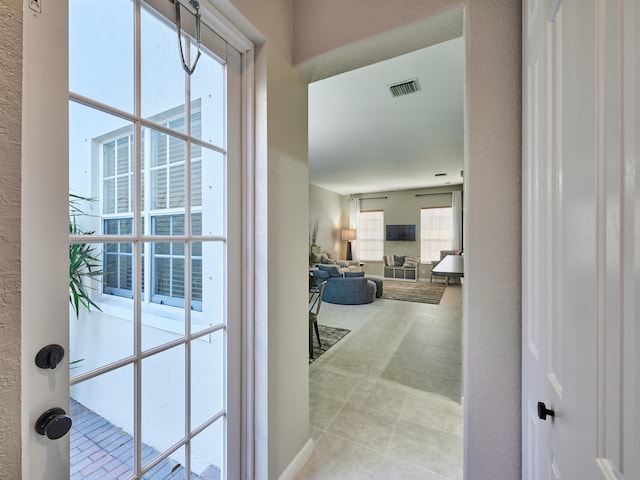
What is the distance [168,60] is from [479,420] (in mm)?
1751

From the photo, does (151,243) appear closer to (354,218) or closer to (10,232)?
(10,232)

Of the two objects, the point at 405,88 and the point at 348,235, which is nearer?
the point at 405,88

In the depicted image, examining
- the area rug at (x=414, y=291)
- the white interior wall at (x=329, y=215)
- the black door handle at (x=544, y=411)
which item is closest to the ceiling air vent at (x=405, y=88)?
the black door handle at (x=544, y=411)

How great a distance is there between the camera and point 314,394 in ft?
7.43

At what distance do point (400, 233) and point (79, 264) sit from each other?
8385 millimetres

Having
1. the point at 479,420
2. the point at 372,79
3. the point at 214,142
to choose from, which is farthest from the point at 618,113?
the point at 372,79

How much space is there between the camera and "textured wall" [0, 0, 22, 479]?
51 cm

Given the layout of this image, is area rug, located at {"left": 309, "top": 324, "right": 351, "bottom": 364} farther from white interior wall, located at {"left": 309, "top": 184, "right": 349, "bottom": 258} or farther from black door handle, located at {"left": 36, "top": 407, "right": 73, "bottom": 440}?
white interior wall, located at {"left": 309, "top": 184, "right": 349, "bottom": 258}

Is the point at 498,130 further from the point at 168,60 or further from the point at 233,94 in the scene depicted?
the point at 168,60

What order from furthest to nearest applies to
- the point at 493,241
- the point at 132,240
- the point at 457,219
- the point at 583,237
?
the point at 457,219
the point at 493,241
the point at 132,240
the point at 583,237

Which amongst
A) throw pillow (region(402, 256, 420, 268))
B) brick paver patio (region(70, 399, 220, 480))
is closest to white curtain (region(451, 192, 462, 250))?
throw pillow (region(402, 256, 420, 268))

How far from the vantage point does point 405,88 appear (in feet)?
8.46

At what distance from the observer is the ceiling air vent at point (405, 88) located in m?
2.48

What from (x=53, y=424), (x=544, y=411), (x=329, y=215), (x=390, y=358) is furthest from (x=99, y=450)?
(x=329, y=215)
